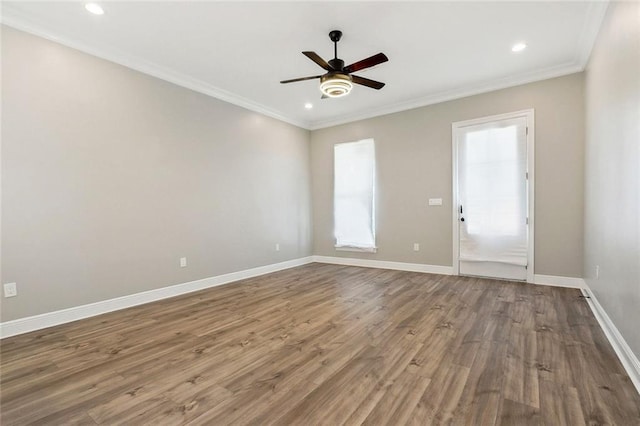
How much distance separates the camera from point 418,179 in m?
5.00

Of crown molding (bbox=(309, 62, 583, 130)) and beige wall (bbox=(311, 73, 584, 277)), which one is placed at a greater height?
crown molding (bbox=(309, 62, 583, 130))

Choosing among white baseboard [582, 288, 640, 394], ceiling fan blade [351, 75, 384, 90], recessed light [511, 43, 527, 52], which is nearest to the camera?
white baseboard [582, 288, 640, 394]

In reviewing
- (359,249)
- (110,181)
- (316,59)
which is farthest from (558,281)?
(110,181)

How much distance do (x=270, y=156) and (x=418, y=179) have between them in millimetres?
2697

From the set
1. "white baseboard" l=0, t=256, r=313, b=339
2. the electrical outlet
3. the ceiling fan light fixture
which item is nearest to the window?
"white baseboard" l=0, t=256, r=313, b=339

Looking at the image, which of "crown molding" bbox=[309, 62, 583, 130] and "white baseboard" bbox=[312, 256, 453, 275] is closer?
"crown molding" bbox=[309, 62, 583, 130]

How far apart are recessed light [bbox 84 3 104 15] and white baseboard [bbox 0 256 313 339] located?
9.49 ft

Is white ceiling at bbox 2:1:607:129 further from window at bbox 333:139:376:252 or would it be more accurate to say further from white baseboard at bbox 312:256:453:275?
white baseboard at bbox 312:256:453:275

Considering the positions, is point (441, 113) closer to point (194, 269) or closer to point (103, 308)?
point (194, 269)

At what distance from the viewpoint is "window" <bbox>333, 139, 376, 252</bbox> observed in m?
5.51

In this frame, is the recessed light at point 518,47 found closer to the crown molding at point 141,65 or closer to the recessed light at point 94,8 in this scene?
the crown molding at point 141,65

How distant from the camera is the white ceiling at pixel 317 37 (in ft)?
8.66

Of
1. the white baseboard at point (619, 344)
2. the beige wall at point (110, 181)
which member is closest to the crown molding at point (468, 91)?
the beige wall at point (110, 181)

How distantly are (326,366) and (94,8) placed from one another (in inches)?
143
